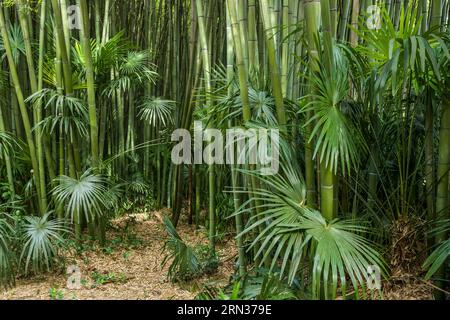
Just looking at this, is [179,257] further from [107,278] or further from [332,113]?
[332,113]

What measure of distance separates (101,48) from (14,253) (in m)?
1.76

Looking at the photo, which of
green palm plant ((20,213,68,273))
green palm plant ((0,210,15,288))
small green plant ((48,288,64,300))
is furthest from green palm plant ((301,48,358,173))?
green palm plant ((0,210,15,288))

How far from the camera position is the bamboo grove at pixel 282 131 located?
6.68 ft

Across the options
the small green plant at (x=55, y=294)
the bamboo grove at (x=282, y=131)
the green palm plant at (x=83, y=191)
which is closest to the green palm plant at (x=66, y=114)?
the bamboo grove at (x=282, y=131)

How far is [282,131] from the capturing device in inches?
91.1

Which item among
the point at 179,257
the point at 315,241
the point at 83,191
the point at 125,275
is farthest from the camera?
the point at 125,275

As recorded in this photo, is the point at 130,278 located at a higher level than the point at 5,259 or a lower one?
lower

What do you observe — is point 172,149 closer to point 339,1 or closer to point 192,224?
point 192,224

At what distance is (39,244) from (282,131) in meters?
A: 1.78

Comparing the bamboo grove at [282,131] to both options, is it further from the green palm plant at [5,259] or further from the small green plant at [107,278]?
the small green plant at [107,278]

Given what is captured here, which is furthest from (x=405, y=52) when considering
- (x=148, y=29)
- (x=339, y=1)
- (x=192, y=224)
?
(x=148, y=29)

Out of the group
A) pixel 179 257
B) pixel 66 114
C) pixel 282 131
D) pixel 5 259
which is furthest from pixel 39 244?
pixel 282 131

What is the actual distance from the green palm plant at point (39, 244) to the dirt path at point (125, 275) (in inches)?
4.6

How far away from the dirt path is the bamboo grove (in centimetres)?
17
